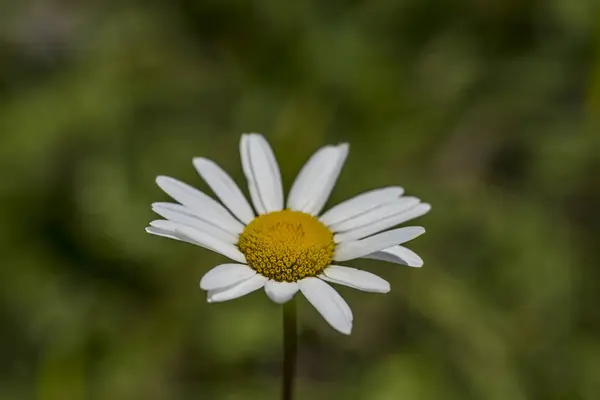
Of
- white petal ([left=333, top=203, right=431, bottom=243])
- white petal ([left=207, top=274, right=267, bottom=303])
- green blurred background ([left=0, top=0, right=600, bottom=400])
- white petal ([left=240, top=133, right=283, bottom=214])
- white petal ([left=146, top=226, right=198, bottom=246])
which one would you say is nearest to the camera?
white petal ([left=207, top=274, right=267, bottom=303])

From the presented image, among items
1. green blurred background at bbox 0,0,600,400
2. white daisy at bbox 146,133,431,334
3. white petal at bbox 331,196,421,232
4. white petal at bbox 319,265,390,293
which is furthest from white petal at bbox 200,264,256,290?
green blurred background at bbox 0,0,600,400

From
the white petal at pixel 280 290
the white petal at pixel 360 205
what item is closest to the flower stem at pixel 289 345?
the white petal at pixel 280 290

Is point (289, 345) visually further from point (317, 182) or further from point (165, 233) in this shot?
point (317, 182)

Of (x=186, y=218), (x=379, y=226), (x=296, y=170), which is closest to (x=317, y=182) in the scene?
(x=379, y=226)

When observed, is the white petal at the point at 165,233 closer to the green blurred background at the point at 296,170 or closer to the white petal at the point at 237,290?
the white petal at the point at 237,290

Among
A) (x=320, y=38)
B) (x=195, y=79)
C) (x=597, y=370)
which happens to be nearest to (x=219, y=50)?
(x=195, y=79)

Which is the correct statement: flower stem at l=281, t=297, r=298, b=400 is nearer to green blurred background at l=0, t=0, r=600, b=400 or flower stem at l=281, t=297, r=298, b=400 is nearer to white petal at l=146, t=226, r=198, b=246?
white petal at l=146, t=226, r=198, b=246
